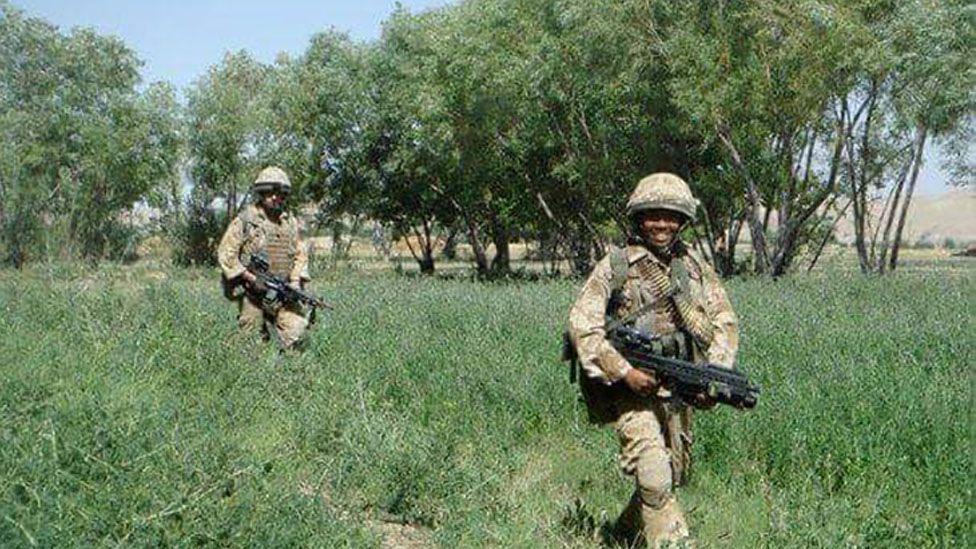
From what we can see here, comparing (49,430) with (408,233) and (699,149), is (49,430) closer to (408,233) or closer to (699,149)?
(699,149)

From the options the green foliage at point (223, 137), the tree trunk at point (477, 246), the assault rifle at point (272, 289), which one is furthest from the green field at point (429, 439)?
the green foliage at point (223, 137)

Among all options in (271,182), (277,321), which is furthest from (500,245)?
(271,182)

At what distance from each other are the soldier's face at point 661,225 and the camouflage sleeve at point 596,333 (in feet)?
0.83

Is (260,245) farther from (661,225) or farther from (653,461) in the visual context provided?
(653,461)

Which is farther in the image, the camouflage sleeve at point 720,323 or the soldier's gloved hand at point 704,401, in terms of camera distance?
the camouflage sleeve at point 720,323

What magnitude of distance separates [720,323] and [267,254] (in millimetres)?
5423

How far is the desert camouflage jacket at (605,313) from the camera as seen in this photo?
4.91 meters

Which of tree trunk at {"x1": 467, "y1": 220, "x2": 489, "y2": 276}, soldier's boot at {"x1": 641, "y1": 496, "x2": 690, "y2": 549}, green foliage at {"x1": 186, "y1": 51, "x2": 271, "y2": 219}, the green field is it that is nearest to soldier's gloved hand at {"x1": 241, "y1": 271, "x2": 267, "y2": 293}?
the green field

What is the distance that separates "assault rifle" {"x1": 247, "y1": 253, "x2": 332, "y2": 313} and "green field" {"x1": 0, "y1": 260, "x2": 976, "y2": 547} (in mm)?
614

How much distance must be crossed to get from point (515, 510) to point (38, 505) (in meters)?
2.43

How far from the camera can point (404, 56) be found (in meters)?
34.7

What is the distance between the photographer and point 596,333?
195 inches

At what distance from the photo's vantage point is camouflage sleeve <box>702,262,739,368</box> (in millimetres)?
5105

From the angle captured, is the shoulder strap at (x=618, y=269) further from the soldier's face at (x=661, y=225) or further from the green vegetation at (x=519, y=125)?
the green vegetation at (x=519, y=125)
